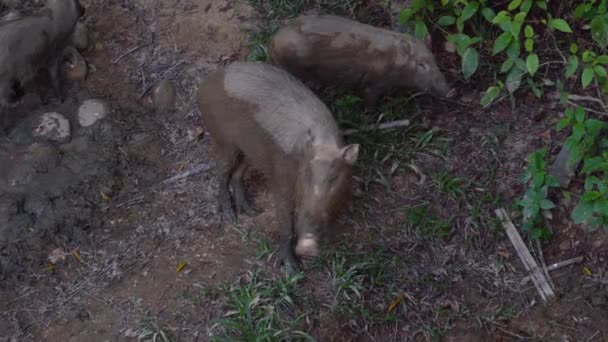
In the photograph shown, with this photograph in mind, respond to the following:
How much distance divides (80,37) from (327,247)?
10.9 feet

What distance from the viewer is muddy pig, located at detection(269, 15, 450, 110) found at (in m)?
5.67

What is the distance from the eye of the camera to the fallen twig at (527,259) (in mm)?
4660

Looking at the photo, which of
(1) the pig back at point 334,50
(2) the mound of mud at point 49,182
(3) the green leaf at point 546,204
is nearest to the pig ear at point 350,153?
(3) the green leaf at point 546,204

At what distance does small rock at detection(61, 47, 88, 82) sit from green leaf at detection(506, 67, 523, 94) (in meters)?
3.66

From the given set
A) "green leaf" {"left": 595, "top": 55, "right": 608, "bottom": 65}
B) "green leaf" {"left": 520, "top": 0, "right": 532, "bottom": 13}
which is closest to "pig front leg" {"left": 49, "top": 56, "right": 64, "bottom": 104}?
"green leaf" {"left": 520, "top": 0, "right": 532, "bottom": 13}

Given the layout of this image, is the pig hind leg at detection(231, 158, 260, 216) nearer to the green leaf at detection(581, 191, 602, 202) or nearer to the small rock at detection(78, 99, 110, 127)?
the small rock at detection(78, 99, 110, 127)

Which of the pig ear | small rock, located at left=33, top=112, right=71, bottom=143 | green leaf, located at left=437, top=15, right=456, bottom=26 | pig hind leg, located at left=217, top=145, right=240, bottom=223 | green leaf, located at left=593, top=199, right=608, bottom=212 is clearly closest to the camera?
green leaf, located at left=593, top=199, right=608, bottom=212

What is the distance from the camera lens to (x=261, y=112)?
4.82 m

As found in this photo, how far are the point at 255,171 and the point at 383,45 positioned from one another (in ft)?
5.05

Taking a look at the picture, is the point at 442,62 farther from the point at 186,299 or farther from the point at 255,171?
the point at 186,299

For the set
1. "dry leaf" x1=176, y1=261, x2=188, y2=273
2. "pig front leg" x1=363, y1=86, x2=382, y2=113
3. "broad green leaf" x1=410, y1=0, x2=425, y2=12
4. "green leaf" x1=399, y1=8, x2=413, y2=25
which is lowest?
"dry leaf" x1=176, y1=261, x2=188, y2=273

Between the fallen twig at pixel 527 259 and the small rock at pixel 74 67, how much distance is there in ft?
12.4

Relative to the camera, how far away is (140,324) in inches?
175

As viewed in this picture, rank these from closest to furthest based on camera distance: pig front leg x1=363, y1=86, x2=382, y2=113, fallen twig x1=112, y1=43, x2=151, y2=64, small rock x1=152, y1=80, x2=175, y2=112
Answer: pig front leg x1=363, y1=86, x2=382, y2=113 → small rock x1=152, y1=80, x2=175, y2=112 → fallen twig x1=112, y1=43, x2=151, y2=64
